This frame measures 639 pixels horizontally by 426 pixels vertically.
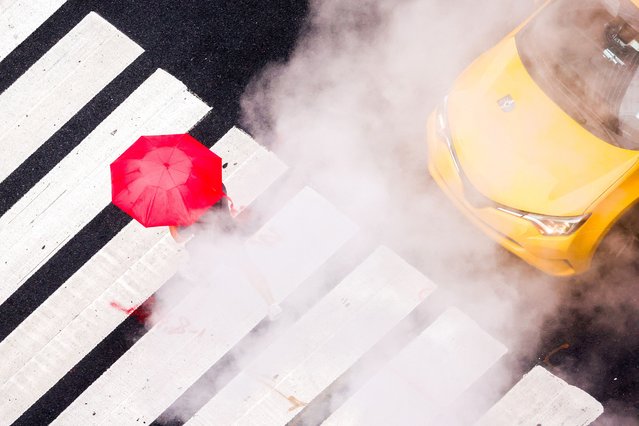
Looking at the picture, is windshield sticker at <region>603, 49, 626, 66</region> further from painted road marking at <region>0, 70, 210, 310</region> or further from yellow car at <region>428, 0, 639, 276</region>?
painted road marking at <region>0, 70, 210, 310</region>

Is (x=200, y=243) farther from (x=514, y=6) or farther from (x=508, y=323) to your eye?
(x=514, y=6)

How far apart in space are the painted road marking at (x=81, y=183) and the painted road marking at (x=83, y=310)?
386mm

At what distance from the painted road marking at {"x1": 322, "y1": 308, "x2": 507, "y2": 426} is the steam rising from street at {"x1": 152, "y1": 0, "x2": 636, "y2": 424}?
0.50 ft

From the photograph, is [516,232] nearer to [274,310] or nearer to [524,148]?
[524,148]

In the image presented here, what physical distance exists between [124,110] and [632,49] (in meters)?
4.60

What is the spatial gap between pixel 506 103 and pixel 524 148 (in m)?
0.40

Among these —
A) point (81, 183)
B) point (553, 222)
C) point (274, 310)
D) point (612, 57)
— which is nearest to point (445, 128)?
point (553, 222)

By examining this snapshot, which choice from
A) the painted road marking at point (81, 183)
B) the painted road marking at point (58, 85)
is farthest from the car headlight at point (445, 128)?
the painted road marking at point (58, 85)

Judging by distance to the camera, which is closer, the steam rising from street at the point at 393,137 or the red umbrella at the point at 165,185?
the red umbrella at the point at 165,185

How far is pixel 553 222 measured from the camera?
590 centimetres

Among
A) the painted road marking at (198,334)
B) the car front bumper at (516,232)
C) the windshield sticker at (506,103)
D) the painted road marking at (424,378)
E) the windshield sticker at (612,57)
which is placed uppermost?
the windshield sticker at (612,57)

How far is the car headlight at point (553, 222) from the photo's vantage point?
19.3 ft

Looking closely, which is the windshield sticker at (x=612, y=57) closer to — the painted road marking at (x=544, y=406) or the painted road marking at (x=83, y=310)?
the painted road marking at (x=544, y=406)

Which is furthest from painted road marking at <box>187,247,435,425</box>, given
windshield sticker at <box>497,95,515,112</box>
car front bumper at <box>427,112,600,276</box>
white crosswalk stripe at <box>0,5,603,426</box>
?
windshield sticker at <box>497,95,515,112</box>
